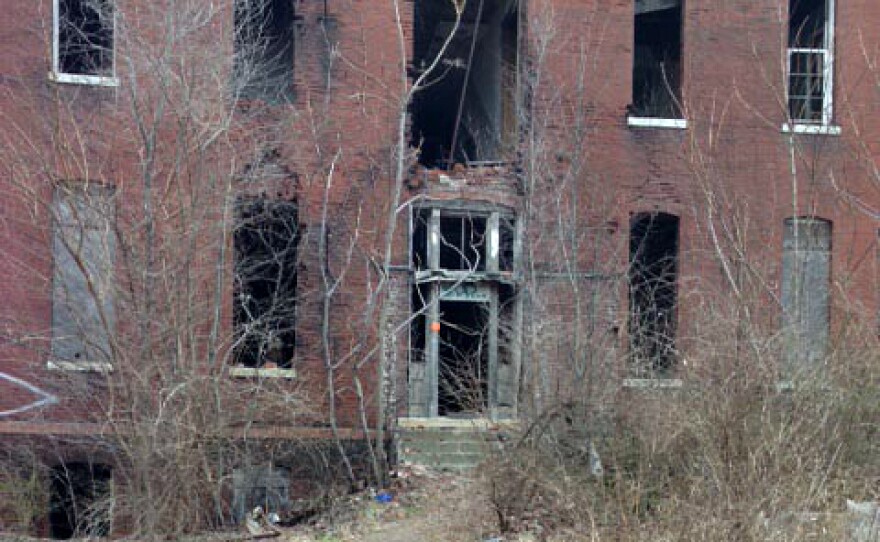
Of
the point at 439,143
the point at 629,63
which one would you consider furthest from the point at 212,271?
the point at 439,143

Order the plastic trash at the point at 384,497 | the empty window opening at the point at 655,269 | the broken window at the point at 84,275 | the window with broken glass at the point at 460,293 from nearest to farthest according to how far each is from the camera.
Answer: the broken window at the point at 84,275 < the plastic trash at the point at 384,497 < the window with broken glass at the point at 460,293 < the empty window opening at the point at 655,269

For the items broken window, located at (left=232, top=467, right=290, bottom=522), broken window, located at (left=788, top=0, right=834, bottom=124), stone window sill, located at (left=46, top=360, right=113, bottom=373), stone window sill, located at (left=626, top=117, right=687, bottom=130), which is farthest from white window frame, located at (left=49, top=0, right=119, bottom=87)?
broken window, located at (left=788, top=0, right=834, bottom=124)

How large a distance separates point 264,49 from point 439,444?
7.50m

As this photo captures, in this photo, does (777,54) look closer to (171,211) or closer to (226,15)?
(226,15)

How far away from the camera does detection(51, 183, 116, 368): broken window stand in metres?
13.4

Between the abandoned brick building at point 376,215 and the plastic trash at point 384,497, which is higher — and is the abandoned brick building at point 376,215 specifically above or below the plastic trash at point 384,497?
above

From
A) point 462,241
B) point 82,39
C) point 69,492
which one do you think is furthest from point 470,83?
point 69,492

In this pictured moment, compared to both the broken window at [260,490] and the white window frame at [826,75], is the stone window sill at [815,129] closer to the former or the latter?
the white window frame at [826,75]

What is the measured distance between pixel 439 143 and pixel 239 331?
10788mm

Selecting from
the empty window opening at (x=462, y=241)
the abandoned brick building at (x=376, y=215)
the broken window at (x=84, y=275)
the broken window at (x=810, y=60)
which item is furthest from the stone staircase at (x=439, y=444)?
the broken window at (x=810, y=60)

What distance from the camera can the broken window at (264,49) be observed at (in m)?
16.0

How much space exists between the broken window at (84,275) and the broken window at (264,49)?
308cm

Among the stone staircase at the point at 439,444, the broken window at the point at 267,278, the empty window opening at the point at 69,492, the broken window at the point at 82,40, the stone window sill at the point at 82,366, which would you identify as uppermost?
the broken window at the point at 82,40

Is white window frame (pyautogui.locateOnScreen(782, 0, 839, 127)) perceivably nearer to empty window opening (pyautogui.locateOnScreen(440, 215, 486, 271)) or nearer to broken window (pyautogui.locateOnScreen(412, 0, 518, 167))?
broken window (pyautogui.locateOnScreen(412, 0, 518, 167))
